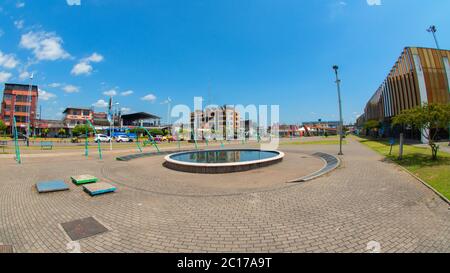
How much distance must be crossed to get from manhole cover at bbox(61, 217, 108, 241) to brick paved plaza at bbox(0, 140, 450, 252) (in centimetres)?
13

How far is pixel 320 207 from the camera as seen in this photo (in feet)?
18.5

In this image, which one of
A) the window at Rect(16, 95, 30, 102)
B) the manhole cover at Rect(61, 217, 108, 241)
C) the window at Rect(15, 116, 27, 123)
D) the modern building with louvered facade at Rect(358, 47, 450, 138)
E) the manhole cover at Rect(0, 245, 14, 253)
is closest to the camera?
the manhole cover at Rect(0, 245, 14, 253)

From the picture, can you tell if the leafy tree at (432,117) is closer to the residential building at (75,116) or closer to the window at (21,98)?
the residential building at (75,116)

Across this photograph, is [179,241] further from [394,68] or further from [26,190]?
[394,68]

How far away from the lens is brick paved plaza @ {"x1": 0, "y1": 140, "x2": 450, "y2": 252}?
3.79m

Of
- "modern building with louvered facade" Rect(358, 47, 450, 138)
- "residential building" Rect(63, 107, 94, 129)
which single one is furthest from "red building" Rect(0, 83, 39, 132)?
"modern building with louvered facade" Rect(358, 47, 450, 138)

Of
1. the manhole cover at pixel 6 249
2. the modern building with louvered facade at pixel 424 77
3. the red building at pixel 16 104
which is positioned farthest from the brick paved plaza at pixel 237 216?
the red building at pixel 16 104

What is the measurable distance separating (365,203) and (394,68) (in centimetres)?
4386

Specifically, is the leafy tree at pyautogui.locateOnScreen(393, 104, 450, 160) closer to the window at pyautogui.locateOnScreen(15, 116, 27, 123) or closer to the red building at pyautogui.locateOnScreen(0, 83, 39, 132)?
the red building at pyautogui.locateOnScreen(0, 83, 39, 132)

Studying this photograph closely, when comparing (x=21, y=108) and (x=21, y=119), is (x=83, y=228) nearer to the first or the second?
(x=21, y=119)

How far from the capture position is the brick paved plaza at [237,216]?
3.79m
